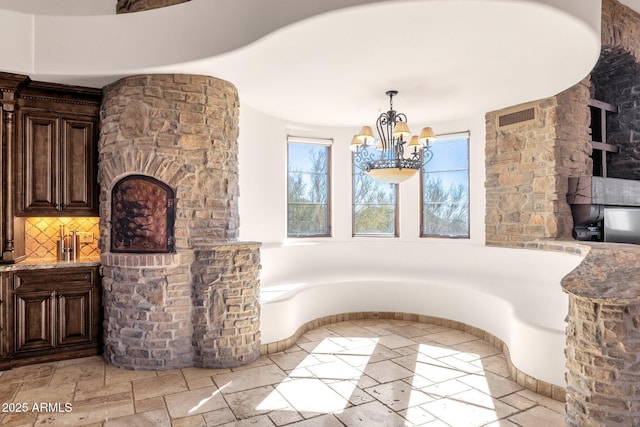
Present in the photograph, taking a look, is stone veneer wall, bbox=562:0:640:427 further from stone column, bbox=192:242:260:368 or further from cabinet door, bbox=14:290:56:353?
cabinet door, bbox=14:290:56:353

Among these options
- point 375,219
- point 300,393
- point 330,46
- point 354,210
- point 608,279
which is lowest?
point 300,393

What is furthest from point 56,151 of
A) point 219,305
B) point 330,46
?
point 330,46

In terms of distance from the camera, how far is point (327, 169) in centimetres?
587

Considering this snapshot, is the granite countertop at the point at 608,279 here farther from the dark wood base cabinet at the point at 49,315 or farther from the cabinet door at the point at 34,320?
the cabinet door at the point at 34,320

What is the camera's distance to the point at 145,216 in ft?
11.8

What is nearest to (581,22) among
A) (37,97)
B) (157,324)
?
(157,324)

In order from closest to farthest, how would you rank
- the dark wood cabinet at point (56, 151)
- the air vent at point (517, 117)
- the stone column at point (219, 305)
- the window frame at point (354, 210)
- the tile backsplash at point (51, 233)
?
the stone column at point (219, 305) → the dark wood cabinet at point (56, 151) → the tile backsplash at point (51, 233) → the air vent at point (517, 117) → the window frame at point (354, 210)

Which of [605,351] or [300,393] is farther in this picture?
[300,393]

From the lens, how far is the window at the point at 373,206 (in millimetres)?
5887

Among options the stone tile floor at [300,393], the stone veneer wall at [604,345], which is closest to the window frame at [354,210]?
the stone tile floor at [300,393]

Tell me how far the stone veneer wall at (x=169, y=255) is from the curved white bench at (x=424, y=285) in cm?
59

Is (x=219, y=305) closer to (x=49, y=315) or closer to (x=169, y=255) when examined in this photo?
(x=169, y=255)

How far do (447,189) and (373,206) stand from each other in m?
1.07

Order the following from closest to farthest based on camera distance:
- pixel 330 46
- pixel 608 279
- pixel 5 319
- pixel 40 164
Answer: pixel 608 279 → pixel 330 46 → pixel 5 319 → pixel 40 164
